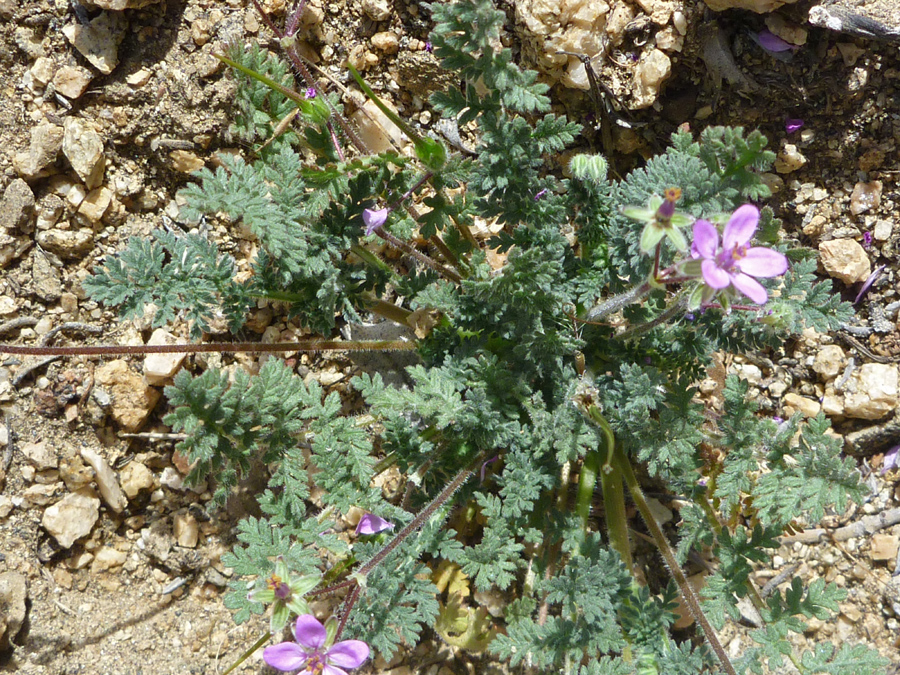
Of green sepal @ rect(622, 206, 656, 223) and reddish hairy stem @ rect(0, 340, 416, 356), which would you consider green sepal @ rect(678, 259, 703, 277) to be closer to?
green sepal @ rect(622, 206, 656, 223)

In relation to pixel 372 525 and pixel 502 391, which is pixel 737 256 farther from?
pixel 372 525

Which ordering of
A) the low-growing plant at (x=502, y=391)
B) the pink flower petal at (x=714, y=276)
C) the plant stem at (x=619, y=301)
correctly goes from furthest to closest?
the low-growing plant at (x=502, y=391) < the plant stem at (x=619, y=301) < the pink flower petal at (x=714, y=276)

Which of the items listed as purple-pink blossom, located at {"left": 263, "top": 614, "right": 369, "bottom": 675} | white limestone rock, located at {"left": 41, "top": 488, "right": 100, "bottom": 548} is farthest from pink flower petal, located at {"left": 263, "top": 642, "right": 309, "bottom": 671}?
white limestone rock, located at {"left": 41, "top": 488, "right": 100, "bottom": 548}

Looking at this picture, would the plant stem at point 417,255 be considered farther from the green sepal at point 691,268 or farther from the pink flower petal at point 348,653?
the pink flower petal at point 348,653

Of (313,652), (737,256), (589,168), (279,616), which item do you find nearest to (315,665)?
(313,652)

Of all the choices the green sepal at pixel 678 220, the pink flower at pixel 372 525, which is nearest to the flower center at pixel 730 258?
the green sepal at pixel 678 220

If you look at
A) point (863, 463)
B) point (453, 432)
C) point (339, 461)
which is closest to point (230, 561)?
point (339, 461)
